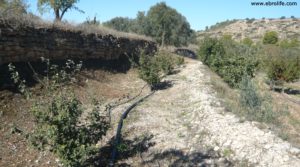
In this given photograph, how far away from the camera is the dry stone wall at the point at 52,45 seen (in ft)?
31.3

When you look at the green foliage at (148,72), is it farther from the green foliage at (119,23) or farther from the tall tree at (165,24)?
the green foliage at (119,23)

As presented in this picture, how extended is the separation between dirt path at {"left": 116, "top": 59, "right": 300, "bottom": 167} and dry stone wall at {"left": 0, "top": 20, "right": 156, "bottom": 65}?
4153 mm

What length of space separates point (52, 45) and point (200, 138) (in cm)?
711

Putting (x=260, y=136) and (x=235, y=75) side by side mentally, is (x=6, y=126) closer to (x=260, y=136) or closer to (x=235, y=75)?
(x=260, y=136)

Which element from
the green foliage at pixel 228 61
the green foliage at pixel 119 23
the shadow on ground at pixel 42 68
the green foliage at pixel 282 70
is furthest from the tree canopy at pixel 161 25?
the shadow on ground at pixel 42 68

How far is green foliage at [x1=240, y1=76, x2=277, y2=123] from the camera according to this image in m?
8.10

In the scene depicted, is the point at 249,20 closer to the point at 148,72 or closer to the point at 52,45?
the point at 148,72

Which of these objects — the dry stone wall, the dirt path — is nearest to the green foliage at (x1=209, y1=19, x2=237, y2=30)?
the dry stone wall

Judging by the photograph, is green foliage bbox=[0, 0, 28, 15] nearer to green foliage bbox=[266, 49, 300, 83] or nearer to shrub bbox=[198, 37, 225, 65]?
shrub bbox=[198, 37, 225, 65]

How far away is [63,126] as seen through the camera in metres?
5.02

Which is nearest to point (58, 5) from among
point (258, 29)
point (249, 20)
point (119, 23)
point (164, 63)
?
point (164, 63)

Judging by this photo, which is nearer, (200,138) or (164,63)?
(200,138)

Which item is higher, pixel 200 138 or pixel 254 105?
pixel 254 105

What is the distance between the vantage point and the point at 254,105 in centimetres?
930
